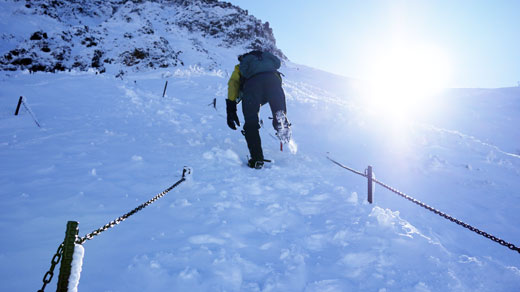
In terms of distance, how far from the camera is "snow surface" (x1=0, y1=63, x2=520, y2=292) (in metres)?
2.01

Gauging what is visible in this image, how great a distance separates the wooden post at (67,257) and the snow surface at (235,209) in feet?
2.14

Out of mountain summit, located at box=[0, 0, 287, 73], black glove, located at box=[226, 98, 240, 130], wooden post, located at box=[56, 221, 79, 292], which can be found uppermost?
mountain summit, located at box=[0, 0, 287, 73]

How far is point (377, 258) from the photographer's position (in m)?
2.27

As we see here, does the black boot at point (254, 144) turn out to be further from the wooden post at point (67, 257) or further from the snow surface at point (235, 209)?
the wooden post at point (67, 257)

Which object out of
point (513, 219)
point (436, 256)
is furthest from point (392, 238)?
point (513, 219)

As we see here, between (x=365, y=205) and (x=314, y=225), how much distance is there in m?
0.90

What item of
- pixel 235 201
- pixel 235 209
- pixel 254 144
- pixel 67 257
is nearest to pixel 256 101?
pixel 254 144

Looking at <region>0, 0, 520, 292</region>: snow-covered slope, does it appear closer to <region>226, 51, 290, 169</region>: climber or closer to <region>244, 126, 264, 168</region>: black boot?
<region>244, 126, 264, 168</region>: black boot

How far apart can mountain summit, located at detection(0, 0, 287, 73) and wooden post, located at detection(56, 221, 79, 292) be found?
94.1 ft

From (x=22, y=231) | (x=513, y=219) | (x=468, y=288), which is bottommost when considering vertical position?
(x=513, y=219)

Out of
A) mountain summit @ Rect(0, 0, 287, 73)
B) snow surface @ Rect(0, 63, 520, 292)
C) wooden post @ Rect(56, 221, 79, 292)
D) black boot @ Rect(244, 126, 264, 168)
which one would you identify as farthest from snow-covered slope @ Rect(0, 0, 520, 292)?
mountain summit @ Rect(0, 0, 287, 73)

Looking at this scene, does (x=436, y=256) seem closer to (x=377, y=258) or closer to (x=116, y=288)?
(x=377, y=258)

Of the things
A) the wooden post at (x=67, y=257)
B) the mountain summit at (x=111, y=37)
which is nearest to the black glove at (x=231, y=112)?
the wooden post at (x=67, y=257)

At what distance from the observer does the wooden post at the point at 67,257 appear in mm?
1190
